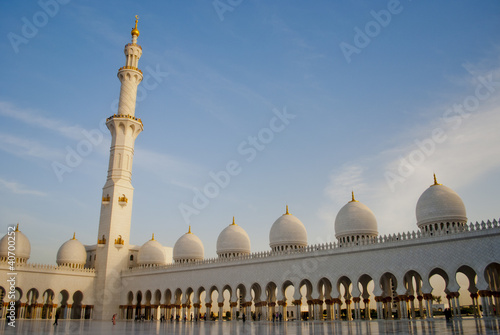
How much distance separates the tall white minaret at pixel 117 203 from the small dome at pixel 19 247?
204 inches

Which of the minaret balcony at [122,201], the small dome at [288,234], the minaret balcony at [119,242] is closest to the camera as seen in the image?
the small dome at [288,234]

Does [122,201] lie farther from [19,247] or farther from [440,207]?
[440,207]

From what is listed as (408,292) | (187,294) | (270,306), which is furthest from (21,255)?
(408,292)

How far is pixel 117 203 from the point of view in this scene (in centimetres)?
3291

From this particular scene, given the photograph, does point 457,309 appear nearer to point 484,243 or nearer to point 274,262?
point 484,243

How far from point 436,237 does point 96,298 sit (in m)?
25.3

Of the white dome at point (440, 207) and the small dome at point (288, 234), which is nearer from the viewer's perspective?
the white dome at point (440, 207)

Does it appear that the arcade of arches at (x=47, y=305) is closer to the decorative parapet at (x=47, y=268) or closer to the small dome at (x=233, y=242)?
the decorative parapet at (x=47, y=268)

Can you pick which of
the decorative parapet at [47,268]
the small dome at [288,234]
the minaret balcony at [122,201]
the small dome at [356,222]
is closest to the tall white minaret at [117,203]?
the minaret balcony at [122,201]

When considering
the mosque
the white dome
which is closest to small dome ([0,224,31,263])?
the mosque

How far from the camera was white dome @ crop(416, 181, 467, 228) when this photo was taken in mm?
21562

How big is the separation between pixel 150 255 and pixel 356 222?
18394 millimetres

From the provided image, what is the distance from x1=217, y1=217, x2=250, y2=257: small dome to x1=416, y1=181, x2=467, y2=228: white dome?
525 inches

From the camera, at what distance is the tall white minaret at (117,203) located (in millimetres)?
32500
